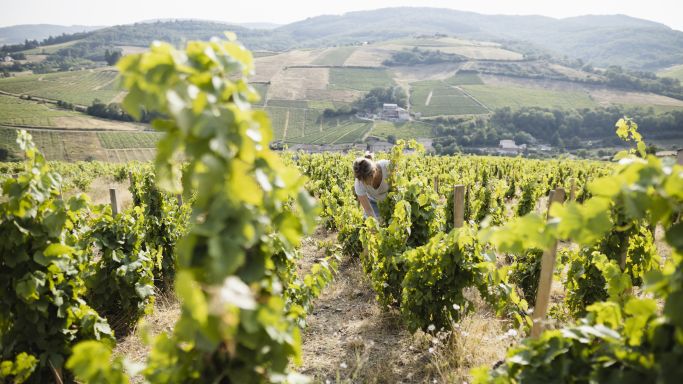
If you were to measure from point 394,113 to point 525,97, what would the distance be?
104 feet

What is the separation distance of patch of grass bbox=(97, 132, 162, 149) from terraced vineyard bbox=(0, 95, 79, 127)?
8.50 meters

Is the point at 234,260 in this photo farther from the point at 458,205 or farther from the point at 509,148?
the point at 509,148

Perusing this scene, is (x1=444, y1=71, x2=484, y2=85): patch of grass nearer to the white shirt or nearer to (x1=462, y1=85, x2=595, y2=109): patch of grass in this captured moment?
(x1=462, y1=85, x2=595, y2=109): patch of grass

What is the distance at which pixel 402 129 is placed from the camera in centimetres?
7294

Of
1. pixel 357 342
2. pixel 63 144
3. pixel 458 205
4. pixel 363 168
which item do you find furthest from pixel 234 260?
pixel 63 144

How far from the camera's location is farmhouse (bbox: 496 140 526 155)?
218 ft

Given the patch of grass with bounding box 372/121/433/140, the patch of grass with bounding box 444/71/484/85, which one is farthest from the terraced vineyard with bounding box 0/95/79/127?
the patch of grass with bounding box 444/71/484/85

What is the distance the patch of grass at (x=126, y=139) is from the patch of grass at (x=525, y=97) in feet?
210

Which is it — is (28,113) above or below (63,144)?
above

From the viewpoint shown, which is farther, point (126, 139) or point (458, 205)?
point (126, 139)

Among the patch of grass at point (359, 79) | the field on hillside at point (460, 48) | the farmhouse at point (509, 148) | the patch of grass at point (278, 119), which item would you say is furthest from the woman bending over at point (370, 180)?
the field on hillside at point (460, 48)

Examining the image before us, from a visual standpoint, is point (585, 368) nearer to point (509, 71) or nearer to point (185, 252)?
point (185, 252)

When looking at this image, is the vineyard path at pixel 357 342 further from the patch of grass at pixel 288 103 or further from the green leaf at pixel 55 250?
the patch of grass at pixel 288 103

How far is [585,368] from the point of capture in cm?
172
